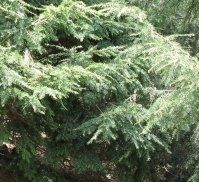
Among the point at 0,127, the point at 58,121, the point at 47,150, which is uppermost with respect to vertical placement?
the point at 0,127

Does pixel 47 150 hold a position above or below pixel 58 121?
below

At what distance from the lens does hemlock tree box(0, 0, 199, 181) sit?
4.06 m

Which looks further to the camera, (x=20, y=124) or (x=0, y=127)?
(x=20, y=124)

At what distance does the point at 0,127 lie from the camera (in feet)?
14.7

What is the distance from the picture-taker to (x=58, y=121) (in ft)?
17.3

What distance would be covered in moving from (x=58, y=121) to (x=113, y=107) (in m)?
0.79

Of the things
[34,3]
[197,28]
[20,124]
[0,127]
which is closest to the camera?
[0,127]

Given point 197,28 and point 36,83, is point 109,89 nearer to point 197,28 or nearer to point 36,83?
point 36,83

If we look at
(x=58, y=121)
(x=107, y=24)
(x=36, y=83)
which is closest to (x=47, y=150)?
(x=58, y=121)

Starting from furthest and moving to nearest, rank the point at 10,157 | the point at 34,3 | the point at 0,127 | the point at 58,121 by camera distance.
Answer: the point at 10,157 < the point at 34,3 < the point at 58,121 < the point at 0,127

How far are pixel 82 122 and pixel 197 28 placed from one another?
3.11 meters

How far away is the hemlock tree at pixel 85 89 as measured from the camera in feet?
13.3

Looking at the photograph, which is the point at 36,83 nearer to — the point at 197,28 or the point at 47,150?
the point at 47,150

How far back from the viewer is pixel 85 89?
5.00 metres
